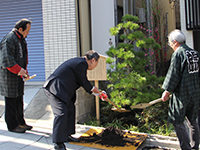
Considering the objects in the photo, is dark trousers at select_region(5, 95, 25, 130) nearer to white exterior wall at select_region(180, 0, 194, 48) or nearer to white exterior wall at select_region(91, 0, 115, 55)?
white exterior wall at select_region(91, 0, 115, 55)

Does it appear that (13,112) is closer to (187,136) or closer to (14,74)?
(14,74)

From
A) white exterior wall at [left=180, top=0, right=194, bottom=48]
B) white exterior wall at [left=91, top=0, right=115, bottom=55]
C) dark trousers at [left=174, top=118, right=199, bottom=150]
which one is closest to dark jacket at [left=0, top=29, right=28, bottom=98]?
white exterior wall at [left=91, top=0, right=115, bottom=55]

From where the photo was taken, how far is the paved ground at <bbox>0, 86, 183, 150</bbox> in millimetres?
3662

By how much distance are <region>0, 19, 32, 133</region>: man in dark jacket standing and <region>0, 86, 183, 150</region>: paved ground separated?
0.24 metres

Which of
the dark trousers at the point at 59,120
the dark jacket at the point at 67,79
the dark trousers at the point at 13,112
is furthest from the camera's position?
the dark trousers at the point at 13,112

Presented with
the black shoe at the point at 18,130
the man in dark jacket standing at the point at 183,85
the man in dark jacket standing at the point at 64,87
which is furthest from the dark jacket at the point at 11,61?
the man in dark jacket standing at the point at 183,85

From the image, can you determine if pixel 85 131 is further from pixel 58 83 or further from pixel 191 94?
pixel 191 94

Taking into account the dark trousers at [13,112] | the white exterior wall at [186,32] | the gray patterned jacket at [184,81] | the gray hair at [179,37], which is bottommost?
the dark trousers at [13,112]

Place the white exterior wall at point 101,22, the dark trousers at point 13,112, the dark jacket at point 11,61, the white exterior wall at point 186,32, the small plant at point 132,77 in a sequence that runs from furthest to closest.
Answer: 1. the white exterior wall at point 101,22
2. the white exterior wall at point 186,32
3. the small plant at point 132,77
4. the dark trousers at point 13,112
5. the dark jacket at point 11,61

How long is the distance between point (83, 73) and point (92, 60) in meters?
0.27

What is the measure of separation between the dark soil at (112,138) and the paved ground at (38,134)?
8.3 inches

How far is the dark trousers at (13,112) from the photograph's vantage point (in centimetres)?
415

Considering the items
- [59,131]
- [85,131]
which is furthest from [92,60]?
[85,131]

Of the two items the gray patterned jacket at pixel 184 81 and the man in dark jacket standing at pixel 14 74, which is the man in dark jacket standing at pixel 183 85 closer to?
the gray patterned jacket at pixel 184 81
